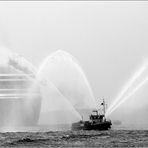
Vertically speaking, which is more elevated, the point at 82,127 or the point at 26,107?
the point at 26,107

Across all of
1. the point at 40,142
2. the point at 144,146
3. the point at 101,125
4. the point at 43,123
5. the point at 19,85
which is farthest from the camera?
the point at 43,123

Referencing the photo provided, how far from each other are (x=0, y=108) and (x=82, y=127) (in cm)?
4934

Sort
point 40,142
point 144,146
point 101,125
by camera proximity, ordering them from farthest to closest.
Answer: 1. point 101,125
2. point 40,142
3. point 144,146

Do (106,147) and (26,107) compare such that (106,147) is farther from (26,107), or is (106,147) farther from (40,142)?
(26,107)

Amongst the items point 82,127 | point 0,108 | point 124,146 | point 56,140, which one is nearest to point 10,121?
point 0,108

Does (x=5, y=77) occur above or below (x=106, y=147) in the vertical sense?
above

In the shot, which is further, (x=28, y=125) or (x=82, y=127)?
(x=28, y=125)

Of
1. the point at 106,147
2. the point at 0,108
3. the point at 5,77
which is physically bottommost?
the point at 106,147

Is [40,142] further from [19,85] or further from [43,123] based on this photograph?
[43,123]

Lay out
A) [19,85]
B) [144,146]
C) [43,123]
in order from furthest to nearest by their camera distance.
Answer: [43,123] → [19,85] → [144,146]

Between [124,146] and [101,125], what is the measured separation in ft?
121

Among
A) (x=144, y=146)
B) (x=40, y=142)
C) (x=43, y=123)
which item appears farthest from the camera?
(x=43, y=123)

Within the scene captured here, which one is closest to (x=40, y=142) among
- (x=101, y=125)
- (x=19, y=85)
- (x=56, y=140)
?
(x=56, y=140)

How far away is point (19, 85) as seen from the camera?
5595 inches
